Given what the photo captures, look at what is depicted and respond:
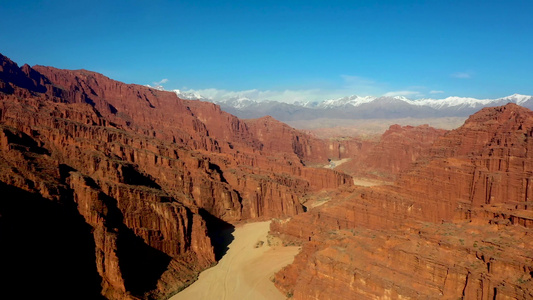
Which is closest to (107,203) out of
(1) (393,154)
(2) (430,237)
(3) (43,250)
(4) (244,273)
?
(3) (43,250)

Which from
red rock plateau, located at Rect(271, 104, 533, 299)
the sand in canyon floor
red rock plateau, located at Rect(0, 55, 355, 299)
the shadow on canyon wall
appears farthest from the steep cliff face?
the shadow on canyon wall

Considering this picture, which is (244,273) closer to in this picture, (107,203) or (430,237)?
(107,203)

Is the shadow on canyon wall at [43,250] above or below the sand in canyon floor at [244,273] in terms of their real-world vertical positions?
above

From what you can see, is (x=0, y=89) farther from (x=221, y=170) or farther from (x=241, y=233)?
(x=241, y=233)

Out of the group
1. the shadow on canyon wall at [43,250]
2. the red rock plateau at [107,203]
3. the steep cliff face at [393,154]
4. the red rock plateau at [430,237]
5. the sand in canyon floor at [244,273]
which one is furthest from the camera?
the steep cliff face at [393,154]

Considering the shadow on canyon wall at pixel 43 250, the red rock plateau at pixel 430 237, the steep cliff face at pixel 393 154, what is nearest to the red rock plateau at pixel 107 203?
the shadow on canyon wall at pixel 43 250

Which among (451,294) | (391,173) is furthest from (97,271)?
(391,173)

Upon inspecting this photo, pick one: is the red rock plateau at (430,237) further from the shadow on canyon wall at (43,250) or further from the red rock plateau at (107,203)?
the shadow on canyon wall at (43,250)
